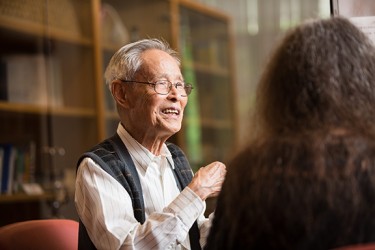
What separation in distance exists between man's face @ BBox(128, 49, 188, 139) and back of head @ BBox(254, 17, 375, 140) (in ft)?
2.11

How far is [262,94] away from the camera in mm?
1486

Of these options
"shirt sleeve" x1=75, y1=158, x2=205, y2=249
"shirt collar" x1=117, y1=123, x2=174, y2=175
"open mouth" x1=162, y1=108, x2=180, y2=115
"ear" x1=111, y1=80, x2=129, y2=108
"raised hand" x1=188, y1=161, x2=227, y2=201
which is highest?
"ear" x1=111, y1=80, x2=129, y2=108

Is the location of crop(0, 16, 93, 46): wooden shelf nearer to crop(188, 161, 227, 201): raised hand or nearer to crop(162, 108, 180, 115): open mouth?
crop(162, 108, 180, 115): open mouth

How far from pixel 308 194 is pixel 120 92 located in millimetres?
970

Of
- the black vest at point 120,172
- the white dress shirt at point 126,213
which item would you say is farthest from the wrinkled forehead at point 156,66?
the white dress shirt at point 126,213

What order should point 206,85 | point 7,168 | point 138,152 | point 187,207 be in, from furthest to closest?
point 206,85 < point 7,168 < point 138,152 < point 187,207

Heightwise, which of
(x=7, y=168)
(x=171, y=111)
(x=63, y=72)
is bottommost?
(x=7, y=168)

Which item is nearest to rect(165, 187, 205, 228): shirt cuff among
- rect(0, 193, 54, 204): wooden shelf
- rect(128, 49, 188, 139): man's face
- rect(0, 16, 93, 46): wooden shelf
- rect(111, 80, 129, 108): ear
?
rect(128, 49, 188, 139): man's face

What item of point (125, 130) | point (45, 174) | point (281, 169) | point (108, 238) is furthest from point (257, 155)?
point (45, 174)

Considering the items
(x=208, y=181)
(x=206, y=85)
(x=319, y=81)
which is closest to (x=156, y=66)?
(x=208, y=181)

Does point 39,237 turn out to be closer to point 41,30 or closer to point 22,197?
point 22,197

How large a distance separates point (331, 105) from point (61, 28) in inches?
118

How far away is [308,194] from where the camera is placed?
1.33m

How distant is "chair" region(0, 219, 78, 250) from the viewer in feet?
6.98
